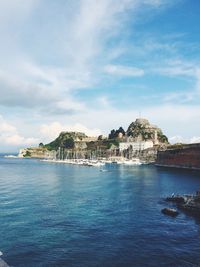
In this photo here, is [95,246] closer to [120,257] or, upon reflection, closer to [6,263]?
[120,257]

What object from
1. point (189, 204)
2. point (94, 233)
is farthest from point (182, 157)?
point (94, 233)

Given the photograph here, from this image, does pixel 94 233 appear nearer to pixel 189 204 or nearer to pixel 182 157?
pixel 189 204

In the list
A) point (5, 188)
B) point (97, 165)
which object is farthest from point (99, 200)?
point (97, 165)

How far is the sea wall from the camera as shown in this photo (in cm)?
15225

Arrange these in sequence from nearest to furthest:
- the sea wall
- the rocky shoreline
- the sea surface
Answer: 1. the sea surface
2. the rocky shoreline
3. the sea wall

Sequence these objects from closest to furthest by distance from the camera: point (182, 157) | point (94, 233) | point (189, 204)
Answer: point (94, 233), point (189, 204), point (182, 157)

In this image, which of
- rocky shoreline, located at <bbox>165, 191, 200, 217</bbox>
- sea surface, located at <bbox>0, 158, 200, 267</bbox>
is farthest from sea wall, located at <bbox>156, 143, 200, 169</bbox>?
sea surface, located at <bbox>0, 158, 200, 267</bbox>

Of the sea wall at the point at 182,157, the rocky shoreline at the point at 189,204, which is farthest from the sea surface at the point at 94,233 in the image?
the sea wall at the point at 182,157

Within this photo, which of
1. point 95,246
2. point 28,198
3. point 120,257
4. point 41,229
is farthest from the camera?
point 28,198

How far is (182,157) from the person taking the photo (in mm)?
166375

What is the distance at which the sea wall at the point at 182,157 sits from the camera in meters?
152

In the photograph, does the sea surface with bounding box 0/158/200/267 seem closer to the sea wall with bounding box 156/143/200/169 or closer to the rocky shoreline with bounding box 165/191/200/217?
the rocky shoreline with bounding box 165/191/200/217

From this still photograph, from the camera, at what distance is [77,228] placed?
4553 centimetres

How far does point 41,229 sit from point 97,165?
488 feet
